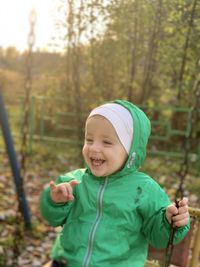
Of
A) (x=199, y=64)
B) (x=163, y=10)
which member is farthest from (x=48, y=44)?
(x=199, y=64)

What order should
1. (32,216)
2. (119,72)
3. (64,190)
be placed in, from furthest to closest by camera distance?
(119,72)
(32,216)
(64,190)

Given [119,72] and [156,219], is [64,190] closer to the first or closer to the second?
[156,219]

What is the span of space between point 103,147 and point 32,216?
3024mm

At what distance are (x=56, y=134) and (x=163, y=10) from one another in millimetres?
6143

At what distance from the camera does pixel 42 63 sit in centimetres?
896

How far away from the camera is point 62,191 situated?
186 centimetres

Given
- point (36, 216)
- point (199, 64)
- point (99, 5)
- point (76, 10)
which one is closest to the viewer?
point (199, 64)

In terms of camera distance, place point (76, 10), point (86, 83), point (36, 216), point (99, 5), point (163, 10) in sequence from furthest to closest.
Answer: point (86, 83), point (36, 216), point (76, 10), point (99, 5), point (163, 10)

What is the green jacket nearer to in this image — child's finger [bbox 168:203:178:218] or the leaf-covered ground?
child's finger [bbox 168:203:178:218]

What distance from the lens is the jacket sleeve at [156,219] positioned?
74.3 inches

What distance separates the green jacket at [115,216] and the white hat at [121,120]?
0.9 inches

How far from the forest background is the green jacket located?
502mm

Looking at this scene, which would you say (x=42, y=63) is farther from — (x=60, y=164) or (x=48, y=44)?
(x=60, y=164)

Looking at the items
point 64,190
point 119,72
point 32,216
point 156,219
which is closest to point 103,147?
point 64,190
